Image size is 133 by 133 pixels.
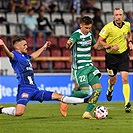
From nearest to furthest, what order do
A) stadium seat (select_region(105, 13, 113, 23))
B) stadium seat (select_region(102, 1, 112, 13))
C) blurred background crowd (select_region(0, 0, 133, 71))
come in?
blurred background crowd (select_region(0, 0, 133, 71)), stadium seat (select_region(105, 13, 113, 23)), stadium seat (select_region(102, 1, 112, 13))

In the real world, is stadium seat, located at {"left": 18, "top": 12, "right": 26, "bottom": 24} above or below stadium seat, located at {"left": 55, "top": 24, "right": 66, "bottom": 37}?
above

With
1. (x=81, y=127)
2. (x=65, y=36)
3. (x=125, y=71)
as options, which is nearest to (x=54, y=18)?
(x=65, y=36)

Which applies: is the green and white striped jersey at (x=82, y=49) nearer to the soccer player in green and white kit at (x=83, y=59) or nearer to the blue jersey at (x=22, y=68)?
the soccer player in green and white kit at (x=83, y=59)

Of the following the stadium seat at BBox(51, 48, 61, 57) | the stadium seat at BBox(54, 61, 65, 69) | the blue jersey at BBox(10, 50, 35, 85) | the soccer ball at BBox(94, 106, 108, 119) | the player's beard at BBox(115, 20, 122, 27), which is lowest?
the soccer ball at BBox(94, 106, 108, 119)

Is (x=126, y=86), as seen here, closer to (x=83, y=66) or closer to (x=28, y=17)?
(x=83, y=66)

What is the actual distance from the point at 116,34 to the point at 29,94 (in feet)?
12.2

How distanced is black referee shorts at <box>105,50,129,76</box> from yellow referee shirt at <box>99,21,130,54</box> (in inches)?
5.3

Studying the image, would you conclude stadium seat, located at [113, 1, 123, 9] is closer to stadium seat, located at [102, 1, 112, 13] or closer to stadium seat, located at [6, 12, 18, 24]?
stadium seat, located at [102, 1, 112, 13]

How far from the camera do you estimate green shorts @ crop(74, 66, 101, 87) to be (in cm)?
1332

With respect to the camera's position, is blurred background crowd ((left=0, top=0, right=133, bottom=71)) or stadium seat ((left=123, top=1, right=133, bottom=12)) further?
stadium seat ((left=123, top=1, right=133, bottom=12))

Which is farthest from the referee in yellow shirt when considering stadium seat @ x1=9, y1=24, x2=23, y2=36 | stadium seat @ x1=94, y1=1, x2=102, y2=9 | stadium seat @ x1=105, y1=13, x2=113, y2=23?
stadium seat @ x1=94, y1=1, x2=102, y2=9

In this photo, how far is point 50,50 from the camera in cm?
2458

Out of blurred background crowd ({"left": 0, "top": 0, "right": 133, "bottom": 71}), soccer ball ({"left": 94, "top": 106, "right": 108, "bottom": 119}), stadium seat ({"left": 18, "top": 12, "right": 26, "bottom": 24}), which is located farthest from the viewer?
stadium seat ({"left": 18, "top": 12, "right": 26, "bottom": 24})

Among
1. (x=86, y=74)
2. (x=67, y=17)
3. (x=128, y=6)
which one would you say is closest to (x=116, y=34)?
(x=86, y=74)
